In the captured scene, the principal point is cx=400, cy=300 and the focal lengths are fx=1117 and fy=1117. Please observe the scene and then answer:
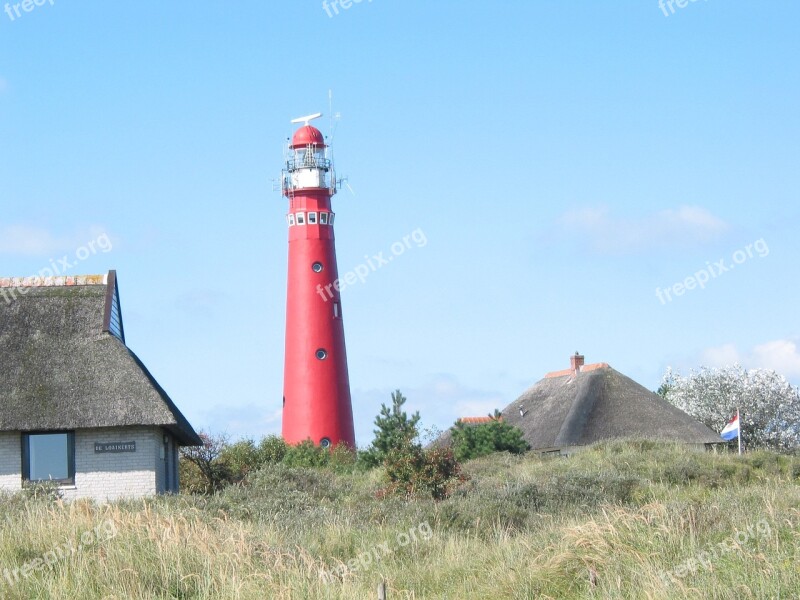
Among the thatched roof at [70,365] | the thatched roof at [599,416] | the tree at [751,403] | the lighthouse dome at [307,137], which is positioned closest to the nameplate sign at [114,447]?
the thatched roof at [70,365]

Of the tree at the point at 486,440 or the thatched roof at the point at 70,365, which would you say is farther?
the tree at the point at 486,440

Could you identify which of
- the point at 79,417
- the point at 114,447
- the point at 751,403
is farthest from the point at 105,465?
the point at 751,403

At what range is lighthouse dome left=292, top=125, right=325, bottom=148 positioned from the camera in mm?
39750

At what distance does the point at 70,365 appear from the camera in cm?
2445

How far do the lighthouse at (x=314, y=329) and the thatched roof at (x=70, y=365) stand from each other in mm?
9484

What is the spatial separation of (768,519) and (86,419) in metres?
15.2

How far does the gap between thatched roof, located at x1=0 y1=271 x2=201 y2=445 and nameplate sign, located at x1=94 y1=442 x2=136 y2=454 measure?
668 millimetres

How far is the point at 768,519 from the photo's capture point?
1248cm

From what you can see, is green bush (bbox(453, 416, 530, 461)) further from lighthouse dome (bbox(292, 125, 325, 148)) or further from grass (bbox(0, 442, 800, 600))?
grass (bbox(0, 442, 800, 600))

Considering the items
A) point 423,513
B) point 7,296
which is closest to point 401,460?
point 423,513

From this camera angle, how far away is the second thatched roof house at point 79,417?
76.6 feet

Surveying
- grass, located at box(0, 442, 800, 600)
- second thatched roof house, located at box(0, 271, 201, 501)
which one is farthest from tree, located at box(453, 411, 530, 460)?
grass, located at box(0, 442, 800, 600)

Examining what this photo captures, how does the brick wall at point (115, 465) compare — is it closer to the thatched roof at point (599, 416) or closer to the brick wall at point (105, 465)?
the brick wall at point (105, 465)

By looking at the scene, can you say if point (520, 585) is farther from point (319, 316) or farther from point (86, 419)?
point (319, 316)
